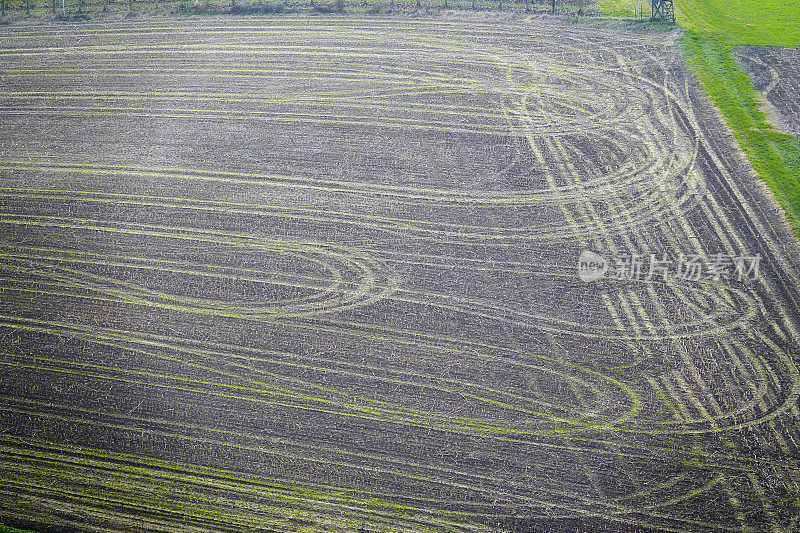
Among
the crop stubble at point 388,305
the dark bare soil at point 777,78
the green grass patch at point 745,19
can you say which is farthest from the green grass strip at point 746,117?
the green grass patch at point 745,19

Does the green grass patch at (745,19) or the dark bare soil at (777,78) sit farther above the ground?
the green grass patch at (745,19)

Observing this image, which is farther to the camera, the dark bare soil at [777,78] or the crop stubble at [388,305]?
the dark bare soil at [777,78]

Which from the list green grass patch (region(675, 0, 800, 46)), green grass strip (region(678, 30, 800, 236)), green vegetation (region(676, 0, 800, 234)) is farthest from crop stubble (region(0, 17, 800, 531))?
green grass patch (region(675, 0, 800, 46))

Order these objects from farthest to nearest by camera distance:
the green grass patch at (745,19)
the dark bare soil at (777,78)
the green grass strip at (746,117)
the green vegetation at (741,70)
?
the green grass patch at (745,19)
the dark bare soil at (777,78)
the green vegetation at (741,70)
the green grass strip at (746,117)

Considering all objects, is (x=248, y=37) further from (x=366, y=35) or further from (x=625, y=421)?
(x=625, y=421)

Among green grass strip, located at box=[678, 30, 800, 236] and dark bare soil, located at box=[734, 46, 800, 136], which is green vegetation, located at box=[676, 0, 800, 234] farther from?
dark bare soil, located at box=[734, 46, 800, 136]

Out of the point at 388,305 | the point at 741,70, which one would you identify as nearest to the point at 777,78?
the point at 741,70

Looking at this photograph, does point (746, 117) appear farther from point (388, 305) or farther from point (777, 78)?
point (388, 305)

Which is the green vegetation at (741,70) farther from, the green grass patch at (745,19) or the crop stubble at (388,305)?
the crop stubble at (388,305)
